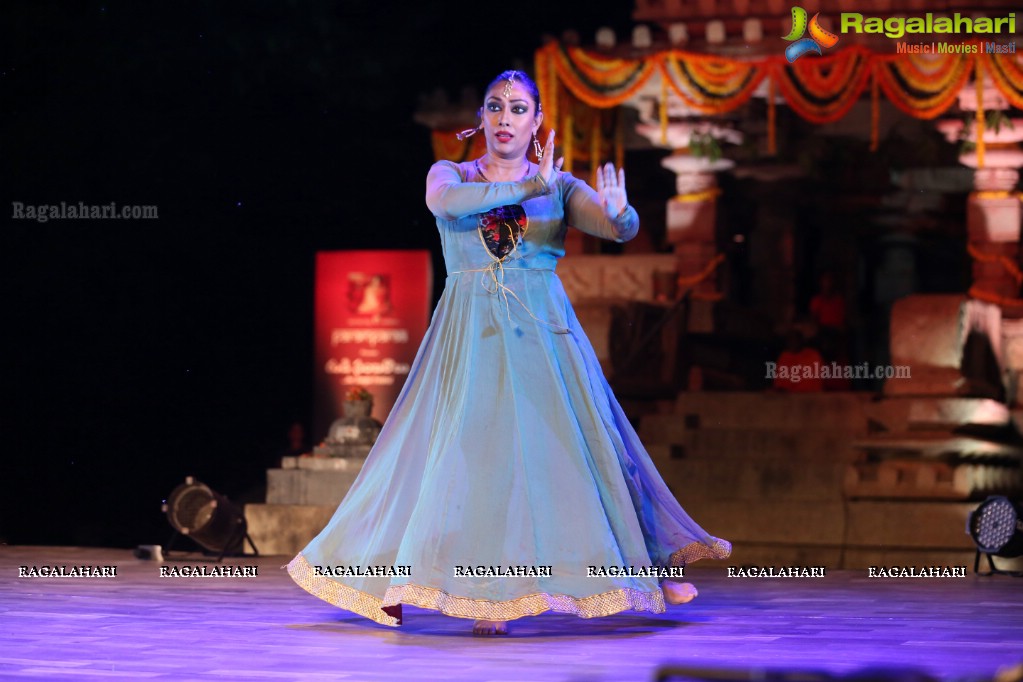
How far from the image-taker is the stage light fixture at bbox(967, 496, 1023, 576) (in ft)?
25.6

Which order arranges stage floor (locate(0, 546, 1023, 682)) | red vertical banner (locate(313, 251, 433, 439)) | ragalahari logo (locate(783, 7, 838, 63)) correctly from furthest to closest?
red vertical banner (locate(313, 251, 433, 439)) < ragalahari logo (locate(783, 7, 838, 63)) < stage floor (locate(0, 546, 1023, 682))

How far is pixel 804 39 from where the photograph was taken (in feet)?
40.8

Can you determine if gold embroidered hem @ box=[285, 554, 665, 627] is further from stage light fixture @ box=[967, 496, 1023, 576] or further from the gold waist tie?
stage light fixture @ box=[967, 496, 1023, 576]

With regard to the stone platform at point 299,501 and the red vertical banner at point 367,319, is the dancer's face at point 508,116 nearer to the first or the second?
the stone platform at point 299,501

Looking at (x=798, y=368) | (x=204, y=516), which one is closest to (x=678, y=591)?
(x=204, y=516)

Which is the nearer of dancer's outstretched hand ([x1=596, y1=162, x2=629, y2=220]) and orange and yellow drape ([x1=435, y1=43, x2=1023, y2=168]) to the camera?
dancer's outstretched hand ([x1=596, y1=162, x2=629, y2=220])

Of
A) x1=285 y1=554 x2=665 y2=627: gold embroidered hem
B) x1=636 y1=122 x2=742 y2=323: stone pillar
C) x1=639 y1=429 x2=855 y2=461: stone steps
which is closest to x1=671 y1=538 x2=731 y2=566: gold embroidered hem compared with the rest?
x1=285 y1=554 x2=665 y2=627: gold embroidered hem

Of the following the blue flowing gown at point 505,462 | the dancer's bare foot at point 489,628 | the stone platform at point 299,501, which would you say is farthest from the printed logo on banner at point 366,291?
the dancer's bare foot at point 489,628

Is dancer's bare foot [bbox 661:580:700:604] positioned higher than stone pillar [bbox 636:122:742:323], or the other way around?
stone pillar [bbox 636:122:742:323]

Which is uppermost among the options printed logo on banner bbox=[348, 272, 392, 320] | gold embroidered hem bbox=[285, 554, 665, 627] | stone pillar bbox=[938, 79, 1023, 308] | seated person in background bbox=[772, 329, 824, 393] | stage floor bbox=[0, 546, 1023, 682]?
stone pillar bbox=[938, 79, 1023, 308]

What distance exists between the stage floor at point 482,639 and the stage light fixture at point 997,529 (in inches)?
29.6

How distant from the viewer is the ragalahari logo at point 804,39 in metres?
12.4

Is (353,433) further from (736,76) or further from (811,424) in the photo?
(736,76)

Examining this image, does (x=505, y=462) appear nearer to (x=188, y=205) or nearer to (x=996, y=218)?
(x=188, y=205)
